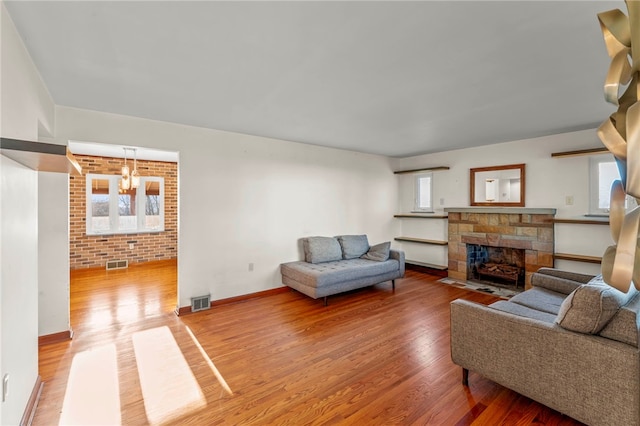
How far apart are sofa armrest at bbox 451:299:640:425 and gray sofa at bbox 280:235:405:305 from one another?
2.01m

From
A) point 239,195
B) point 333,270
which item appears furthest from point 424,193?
point 239,195

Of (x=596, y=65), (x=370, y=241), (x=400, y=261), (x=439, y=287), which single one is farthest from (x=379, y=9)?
(x=370, y=241)

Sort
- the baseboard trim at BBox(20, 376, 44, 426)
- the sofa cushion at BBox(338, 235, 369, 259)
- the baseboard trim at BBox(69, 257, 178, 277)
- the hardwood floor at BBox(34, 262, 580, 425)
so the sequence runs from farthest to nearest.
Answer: the baseboard trim at BBox(69, 257, 178, 277), the sofa cushion at BBox(338, 235, 369, 259), the hardwood floor at BBox(34, 262, 580, 425), the baseboard trim at BBox(20, 376, 44, 426)

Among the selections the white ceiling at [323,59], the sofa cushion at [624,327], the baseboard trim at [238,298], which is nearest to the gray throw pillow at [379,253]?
the baseboard trim at [238,298]

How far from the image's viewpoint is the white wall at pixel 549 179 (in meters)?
4.13

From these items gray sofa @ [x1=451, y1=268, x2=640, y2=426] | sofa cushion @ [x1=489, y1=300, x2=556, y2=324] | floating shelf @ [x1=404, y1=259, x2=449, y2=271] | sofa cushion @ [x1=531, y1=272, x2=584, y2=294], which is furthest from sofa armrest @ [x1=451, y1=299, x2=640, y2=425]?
floating shelf @ [x1=404, y1=259, x2=449, y2=271]

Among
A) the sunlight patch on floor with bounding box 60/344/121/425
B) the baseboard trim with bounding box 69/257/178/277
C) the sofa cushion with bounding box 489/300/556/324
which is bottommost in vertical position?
the sunlight patch on floor with bounding box 60/344/121/425

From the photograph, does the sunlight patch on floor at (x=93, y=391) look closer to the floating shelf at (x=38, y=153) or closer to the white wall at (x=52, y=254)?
the white wall at (x=52, y=254)

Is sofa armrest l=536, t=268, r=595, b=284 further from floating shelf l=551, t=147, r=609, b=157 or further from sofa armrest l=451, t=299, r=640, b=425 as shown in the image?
floating shelf l=551, t=147, r=609, b=157

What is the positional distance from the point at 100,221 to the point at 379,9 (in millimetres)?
7084

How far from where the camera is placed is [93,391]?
2229 millimetres

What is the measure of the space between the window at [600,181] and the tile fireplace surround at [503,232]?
0.47m

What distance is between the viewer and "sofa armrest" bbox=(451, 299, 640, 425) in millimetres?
1634

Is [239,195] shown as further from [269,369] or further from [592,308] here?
[592,308]
